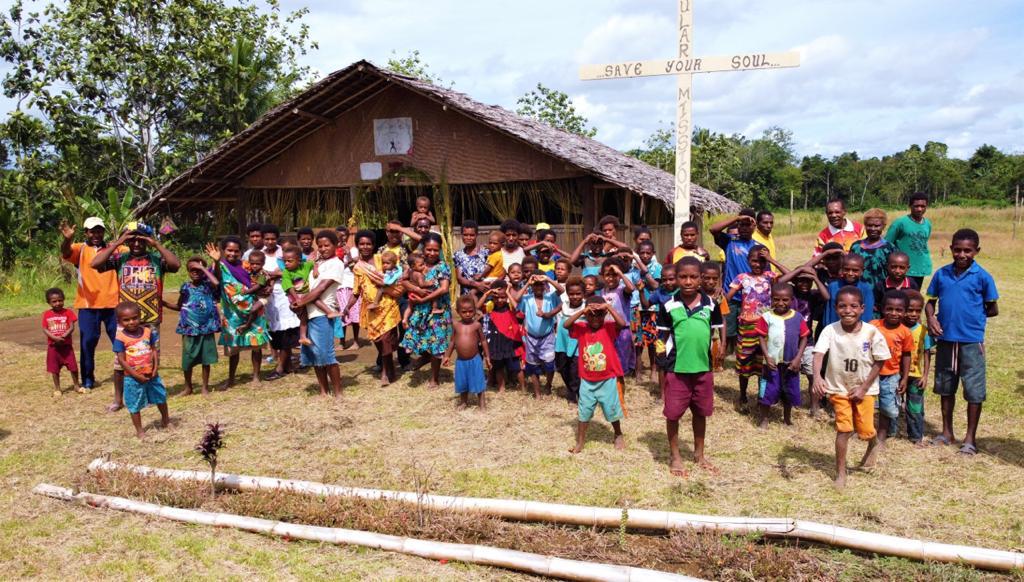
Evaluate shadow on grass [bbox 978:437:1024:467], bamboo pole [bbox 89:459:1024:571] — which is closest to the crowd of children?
shadow on grass [bbox 978:437:1024:467]

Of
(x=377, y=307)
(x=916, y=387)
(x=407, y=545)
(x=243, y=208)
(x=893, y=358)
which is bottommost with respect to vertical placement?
(x=407, y=545)

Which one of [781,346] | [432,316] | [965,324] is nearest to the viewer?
[965,324]

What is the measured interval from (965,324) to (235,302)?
20.2ft

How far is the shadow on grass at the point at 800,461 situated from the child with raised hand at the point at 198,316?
4964 millimetres

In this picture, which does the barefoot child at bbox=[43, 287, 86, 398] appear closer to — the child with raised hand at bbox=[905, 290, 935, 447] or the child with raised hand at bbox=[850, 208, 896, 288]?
the child with raised hand at bbox=[850, 208, 896, 288]

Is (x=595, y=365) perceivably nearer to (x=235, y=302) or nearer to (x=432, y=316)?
(x=432, y=316)

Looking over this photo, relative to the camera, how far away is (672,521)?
375 centimetres

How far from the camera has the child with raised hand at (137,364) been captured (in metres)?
5.52

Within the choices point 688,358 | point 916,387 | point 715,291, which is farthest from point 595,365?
point 916,387

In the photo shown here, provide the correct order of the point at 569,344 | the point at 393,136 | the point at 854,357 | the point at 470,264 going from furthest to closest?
the point at 393,136 < the point at 470,264 < the point at 569,344 < the point at 854,357

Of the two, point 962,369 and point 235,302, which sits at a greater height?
point 235,302

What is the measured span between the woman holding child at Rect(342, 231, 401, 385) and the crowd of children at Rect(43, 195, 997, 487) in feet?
0.07

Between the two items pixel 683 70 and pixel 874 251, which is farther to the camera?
pixel 683 70

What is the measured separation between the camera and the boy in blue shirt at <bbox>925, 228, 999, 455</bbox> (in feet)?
16.3
